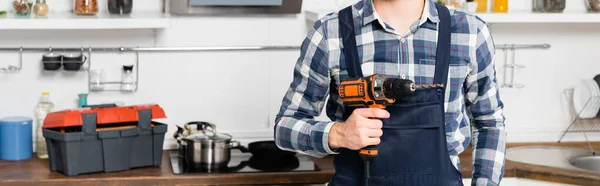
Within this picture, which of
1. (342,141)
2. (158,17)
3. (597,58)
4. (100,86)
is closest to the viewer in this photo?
(342,141)

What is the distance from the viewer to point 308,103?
6.80 feet

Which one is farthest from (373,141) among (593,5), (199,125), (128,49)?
(593,5)

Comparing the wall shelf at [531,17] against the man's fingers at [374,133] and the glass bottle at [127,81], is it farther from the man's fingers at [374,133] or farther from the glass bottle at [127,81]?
the man's fingers at [374,133]

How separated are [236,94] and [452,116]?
1469 mm

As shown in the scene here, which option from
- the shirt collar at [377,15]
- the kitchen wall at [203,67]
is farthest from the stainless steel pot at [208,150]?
the shirt collar at [377,15]

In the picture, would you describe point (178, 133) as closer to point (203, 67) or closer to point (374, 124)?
point (203, 67)

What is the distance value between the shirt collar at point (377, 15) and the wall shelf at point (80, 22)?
1147mm

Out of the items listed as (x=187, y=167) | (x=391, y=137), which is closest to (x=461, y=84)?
(x=391, y=137)

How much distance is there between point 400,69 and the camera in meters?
1.98

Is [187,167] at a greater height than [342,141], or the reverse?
[342,141]

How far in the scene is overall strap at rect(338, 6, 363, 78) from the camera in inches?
77.7

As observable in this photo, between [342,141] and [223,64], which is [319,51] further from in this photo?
[223,64]

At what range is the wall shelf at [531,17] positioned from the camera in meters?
3.17

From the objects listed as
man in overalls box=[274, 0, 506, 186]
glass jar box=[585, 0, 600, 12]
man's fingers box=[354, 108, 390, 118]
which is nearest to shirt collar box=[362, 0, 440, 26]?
man in overalls box=[274, 0, 506, 186]
